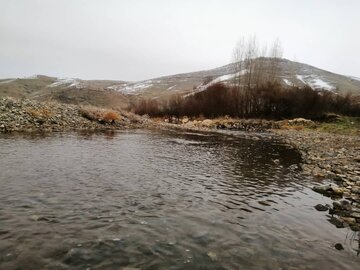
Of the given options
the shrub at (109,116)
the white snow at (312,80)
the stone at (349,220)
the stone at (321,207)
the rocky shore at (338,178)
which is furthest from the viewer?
the white snow at (312,80)

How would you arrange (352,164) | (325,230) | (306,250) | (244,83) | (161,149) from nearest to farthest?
(306,250), (325,230), (352,164), (161,149), (244,83)

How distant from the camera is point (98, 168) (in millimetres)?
14141

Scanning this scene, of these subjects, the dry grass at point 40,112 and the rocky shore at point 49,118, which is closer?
the rocky shore at point 49,118

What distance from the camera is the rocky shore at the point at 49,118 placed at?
26.7m

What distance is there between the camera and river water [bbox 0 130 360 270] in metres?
6.41

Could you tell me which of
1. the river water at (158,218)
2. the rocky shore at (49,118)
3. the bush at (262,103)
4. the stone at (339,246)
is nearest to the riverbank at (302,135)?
the rocky shore at (49,118)

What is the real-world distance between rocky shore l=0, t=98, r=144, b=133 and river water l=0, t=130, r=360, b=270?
1219 centimetres

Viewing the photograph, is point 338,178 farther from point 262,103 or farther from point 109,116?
point 262,103

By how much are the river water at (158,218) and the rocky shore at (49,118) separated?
40.0 ft

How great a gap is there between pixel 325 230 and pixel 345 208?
7.09ft

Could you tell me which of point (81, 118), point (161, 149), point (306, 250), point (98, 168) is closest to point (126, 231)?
point (306, 250)

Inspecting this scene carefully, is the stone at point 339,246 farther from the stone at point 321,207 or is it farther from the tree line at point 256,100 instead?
the tree line at point 256,100

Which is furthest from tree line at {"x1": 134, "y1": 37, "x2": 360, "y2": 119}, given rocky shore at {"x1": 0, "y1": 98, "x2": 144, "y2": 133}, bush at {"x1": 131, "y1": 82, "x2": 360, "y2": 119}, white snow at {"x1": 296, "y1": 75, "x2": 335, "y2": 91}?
white snow at {"x1": 296, "y1": 75, "x2": 335, "y2": 91}

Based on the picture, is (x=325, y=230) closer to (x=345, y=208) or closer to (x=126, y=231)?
(x=345, y=208)
